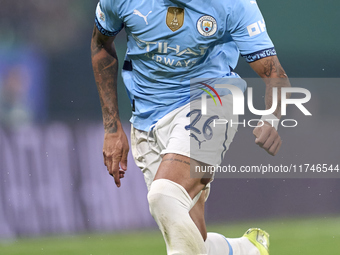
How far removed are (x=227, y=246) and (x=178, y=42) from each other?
1.24 meters

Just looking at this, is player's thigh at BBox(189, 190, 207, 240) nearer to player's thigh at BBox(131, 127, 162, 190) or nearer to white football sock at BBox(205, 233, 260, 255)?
white football sock at BBox(205, 233, 260, 255)

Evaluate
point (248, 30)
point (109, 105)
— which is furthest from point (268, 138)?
point (109, 105)

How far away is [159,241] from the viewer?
4.91 metres

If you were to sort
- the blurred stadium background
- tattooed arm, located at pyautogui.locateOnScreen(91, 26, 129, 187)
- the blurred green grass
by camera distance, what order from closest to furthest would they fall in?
tattooed arm, located at pyautogui.locateOnScreen(91, 26, 129, 187), the blurred green grass, the blurred stadium background

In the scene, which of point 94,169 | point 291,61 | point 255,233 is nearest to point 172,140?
point 255,233

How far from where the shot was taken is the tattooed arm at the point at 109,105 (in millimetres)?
3443

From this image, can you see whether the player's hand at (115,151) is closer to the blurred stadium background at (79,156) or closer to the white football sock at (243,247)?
the white football sock at (243,247)

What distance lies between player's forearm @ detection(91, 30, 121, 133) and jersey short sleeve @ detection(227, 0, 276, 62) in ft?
2.73

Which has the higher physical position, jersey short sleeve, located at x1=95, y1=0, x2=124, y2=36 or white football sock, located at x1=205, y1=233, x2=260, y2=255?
jersey short sleeve, located at x1=95, y1=0, x2=124, y2=36

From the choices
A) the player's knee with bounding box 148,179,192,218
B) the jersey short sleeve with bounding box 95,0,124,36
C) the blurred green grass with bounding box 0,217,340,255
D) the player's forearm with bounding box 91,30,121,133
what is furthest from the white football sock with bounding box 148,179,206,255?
the blurred green grass with bounding box 0,217,340,255

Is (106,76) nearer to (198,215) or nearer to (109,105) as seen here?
(109,105)

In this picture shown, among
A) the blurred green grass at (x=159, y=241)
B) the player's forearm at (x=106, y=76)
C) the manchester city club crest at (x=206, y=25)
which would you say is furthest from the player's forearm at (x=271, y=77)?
the blurred green grass at (x=159, y=241)

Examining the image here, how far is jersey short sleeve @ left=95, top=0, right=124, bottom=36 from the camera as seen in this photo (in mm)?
3242

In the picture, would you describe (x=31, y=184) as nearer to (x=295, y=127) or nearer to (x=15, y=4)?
(x=15, y=4)
